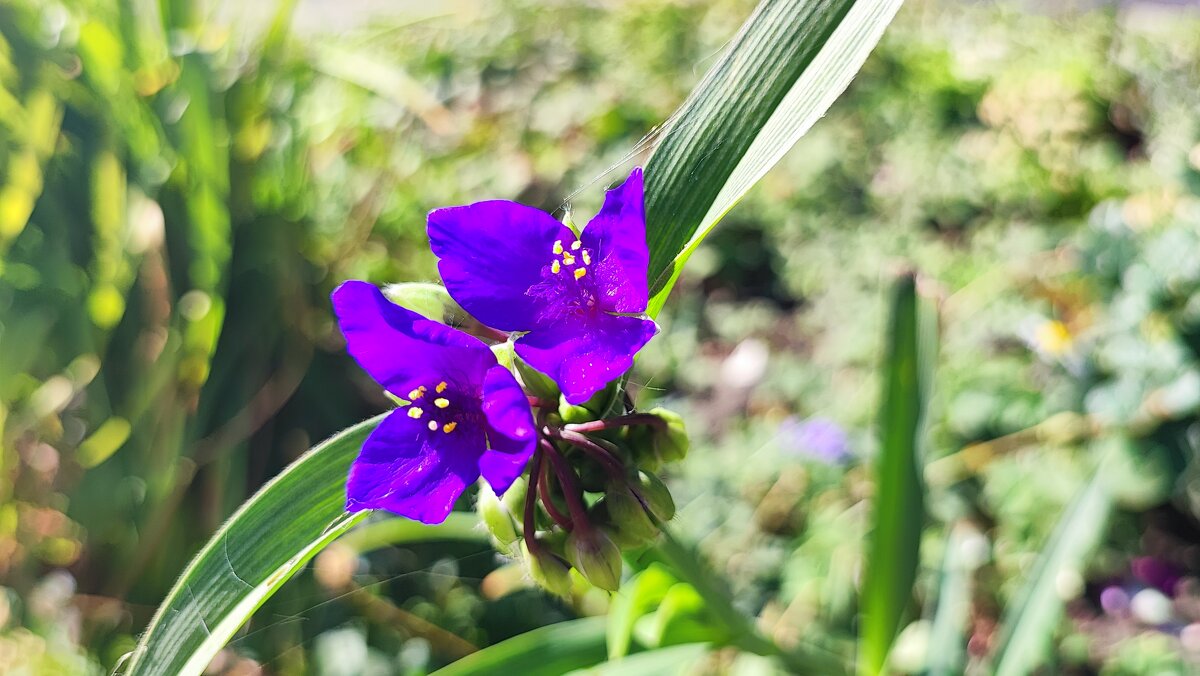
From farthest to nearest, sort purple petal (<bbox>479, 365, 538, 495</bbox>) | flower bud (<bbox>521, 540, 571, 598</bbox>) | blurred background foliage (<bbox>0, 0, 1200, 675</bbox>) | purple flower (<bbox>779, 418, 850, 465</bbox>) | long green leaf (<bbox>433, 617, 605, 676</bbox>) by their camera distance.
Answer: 1. purple flower (<bbox>779, 418, 850, 465</bbox>)
2. blurred background foliage (<bbox>0, 0, 1200, 675</bbox>)
3. long green leaf (<bbox>433, 617, 605, 676</bbox>)
4. flower bud (<bbox>521, 540, 571, 598</bbox>)
5. purple petal (<bbox>479, 365, 538, 495</bbox>)

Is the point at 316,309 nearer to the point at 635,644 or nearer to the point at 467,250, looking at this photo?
the point at 635,644

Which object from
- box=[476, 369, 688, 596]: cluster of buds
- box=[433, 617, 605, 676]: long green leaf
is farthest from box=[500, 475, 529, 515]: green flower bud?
box=[433, 617, 605, 676]: long green leaf

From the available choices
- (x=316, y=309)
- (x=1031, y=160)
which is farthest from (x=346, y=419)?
(x=1031, y=160)

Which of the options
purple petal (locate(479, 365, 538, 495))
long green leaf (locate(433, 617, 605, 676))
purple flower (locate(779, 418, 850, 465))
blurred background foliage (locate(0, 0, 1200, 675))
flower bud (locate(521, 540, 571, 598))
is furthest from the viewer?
purple flower (locate(779, 418, 850, 465))

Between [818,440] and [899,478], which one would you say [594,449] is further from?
[818,440]

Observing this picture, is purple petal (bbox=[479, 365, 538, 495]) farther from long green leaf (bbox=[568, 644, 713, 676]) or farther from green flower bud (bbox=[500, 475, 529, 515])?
long green leaf (bbox=[568, 644, 713, 676])

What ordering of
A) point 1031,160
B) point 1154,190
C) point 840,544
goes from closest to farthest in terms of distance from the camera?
point 840,544, point 1154,190, point 1031,160

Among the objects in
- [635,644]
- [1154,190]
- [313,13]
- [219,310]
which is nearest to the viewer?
[635,644]
